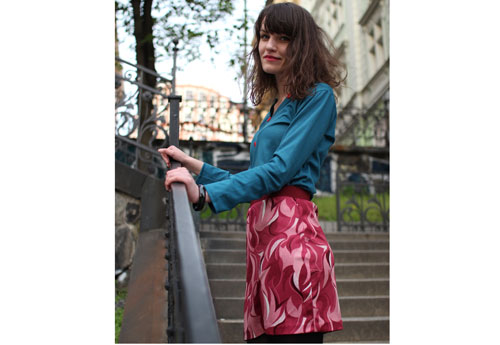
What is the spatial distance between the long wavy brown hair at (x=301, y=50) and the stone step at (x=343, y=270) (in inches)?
139

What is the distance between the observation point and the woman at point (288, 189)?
1.60 m

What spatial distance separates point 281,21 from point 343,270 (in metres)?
4.11

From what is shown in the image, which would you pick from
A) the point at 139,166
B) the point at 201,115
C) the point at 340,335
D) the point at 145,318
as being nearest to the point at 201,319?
the point at 145,318

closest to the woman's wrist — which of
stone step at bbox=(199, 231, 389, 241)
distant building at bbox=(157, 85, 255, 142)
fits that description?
stone step at bbox=(199, 231, 389, 241)

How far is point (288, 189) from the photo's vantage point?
68.6 inches

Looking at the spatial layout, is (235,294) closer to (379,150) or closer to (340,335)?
(340,335)

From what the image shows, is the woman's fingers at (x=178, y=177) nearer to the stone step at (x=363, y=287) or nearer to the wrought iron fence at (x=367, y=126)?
the stone step at (x=363, y=287)

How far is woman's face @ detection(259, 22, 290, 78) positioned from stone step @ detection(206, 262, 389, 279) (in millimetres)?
3535

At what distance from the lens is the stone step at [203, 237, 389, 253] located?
576 centimetres

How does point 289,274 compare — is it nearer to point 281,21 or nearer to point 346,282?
point 281,21

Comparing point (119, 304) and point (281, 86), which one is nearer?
point (281, 86)

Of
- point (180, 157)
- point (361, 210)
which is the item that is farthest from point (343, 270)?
point (180, 157)

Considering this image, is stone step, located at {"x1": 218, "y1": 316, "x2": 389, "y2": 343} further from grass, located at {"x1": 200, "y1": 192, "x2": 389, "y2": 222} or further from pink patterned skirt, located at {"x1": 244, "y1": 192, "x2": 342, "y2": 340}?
grass, located at {"x1": 200, "y1": 192, "x2": 389, "y2": 222}

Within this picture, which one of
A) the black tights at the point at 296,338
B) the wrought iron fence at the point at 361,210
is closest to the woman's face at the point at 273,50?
the black tights at the point at 296,338
